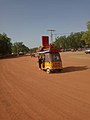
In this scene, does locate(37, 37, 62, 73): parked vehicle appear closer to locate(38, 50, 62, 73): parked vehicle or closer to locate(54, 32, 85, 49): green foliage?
locate(38, 50, 62, 73): parked vehicle

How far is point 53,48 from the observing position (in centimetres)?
2273

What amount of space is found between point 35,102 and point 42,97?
95 centimetres

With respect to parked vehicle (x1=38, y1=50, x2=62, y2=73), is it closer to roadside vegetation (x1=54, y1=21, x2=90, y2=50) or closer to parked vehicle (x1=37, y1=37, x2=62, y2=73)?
parked vehicle (x1=37, y1=37, x2=62, y2=73)

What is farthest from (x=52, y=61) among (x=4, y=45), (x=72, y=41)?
(x=72, y=41)

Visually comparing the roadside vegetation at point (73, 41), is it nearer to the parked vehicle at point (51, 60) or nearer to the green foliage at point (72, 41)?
the green foliage at point (72, 41)

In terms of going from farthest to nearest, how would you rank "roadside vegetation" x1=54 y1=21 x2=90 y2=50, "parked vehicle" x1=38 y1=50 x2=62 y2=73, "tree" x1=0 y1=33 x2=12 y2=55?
1. "roadside vegetation" x1=54 y1=21 x2=90 y2=50
2. "tree" x1=0 y1=33 x2=12 y2=55
3. "parked vehicle" x1=38 y1=50 x2=62 y2=73

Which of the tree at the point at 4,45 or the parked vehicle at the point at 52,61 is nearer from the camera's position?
the parked vehicle at the point at 52,61

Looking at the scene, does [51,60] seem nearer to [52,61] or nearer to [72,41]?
[52,61]

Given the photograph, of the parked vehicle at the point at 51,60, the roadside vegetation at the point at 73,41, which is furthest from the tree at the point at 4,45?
the parked vehicle at the point at 51,60

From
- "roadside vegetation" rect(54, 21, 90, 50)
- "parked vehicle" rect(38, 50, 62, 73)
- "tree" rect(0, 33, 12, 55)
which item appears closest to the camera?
"parked vehicle" rect(38, 50, 62, 73)

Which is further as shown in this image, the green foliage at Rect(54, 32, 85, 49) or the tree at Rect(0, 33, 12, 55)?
the green foliage at Rect(54, 32, 85, 49)

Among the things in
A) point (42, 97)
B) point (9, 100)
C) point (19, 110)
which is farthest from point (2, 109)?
point (42, 97)

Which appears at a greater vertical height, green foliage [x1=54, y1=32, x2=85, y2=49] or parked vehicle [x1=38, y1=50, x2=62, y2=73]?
green foliage [x1=54, y1=32, x2=85, y2=49]

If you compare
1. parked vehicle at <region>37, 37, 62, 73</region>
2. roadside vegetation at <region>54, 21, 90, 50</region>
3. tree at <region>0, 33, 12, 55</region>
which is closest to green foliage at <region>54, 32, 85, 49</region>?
roadside vegetation at <region>54, 21, 90, 50</region>
